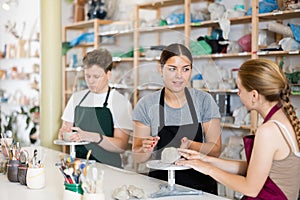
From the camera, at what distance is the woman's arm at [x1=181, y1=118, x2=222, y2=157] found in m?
1.85

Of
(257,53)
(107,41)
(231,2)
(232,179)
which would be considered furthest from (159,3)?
(232,179)

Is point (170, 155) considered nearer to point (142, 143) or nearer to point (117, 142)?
point (142, 143)

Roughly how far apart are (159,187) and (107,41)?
81 cm

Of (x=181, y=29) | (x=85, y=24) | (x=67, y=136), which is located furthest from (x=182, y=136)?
(x=85, y=24)

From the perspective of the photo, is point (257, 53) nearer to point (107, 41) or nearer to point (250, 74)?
point (107, 41)

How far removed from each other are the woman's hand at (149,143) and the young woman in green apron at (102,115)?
182mm

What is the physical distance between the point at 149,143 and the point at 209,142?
24 centimetres

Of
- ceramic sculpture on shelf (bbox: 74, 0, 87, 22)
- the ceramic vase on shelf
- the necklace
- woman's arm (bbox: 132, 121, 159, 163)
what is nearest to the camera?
the necklace

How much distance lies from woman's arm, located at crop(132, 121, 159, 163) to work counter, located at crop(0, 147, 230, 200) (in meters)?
0.09

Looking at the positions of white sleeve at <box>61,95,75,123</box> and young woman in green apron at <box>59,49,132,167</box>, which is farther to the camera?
white sleeve at <box>61,95,75,123</box>

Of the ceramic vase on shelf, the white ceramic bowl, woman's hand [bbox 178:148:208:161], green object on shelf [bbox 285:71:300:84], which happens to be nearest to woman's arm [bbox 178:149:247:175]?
woman's hand [bbox 178:148:208:161]

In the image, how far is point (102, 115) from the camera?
2195mm

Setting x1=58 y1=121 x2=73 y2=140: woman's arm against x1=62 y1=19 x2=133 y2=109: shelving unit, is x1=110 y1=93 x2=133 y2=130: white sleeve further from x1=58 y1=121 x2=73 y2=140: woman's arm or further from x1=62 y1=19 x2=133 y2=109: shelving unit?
x1=62 y1=19 x2=133 y2=109: shelving unit

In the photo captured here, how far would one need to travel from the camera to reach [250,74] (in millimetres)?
1637
